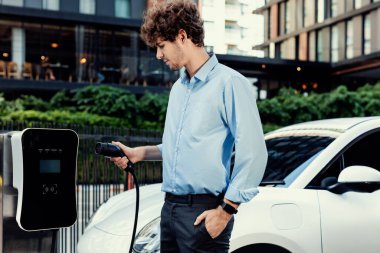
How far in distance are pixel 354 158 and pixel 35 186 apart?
2399mm

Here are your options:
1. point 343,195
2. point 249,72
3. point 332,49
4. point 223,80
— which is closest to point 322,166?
point 343,195

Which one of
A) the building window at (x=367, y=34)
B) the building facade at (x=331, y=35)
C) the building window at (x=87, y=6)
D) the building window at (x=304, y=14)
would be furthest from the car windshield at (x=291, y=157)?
the building window at (x=304, y=14)

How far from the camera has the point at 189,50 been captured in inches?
105

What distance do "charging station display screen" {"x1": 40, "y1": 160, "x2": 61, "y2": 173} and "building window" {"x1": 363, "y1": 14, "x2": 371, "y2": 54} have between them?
40.6 metres

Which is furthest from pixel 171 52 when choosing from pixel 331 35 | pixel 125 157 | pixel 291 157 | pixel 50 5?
pixel 331 35

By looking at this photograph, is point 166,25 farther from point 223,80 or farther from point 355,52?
point 355,52

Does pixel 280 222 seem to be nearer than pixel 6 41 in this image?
Yes

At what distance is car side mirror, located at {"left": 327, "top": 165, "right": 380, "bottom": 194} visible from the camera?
3760 millimetres

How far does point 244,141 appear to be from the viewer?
8.21 ft

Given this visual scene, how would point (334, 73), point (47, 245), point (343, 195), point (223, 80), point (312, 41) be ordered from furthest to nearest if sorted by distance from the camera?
point (312, 41) → point (334, 73) → point (343, 195) → point (47, 245) → point (223, 80)

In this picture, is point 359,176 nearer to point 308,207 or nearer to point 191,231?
point 308,207

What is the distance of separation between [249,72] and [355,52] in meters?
7.54

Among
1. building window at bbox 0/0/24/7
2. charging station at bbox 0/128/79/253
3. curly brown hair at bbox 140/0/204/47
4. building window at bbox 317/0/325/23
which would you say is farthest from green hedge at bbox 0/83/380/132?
building window at bbox 317/0/325/23

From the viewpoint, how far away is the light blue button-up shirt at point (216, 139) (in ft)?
8.19
